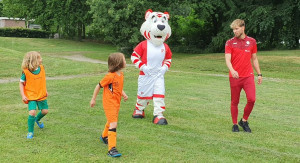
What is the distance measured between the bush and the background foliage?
5314 millimetres

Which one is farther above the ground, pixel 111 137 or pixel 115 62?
pixel 115 62

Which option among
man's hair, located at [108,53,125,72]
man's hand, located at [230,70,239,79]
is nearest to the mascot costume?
man's hand, located at [230,70,239,79]

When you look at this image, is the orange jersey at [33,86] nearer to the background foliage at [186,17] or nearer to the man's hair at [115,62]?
the man's hair at [115,62]

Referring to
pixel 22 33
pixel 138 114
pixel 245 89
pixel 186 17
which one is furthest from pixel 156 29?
pixel 22 33

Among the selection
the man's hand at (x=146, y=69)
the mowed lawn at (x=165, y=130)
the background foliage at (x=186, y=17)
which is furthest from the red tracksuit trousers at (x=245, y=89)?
the background foliage at (x=186, y=17)

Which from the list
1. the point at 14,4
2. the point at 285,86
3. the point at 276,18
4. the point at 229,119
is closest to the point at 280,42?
the point at 276,18

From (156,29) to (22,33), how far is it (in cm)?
4155

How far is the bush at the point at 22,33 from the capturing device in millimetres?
43778

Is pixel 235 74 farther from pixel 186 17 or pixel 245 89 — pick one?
pixel 186 17

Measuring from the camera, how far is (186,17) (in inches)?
1011

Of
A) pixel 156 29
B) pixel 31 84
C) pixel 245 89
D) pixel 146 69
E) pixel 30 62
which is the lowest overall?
pixel 245 89

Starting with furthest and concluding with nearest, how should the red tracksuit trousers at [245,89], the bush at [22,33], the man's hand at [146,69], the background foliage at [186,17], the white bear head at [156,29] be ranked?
the bush at [22,33], the background foliage at [186,17], the white bear head at [156,29], the man's hand at [146,69], the red tracksuit trousers at [245,89]

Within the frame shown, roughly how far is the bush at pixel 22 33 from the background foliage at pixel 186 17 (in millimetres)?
5314

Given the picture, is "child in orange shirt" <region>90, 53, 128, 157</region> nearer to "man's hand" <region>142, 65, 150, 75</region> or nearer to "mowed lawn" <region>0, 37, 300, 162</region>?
"mowed lawn" <region>0, 37, 300, 162</region>
